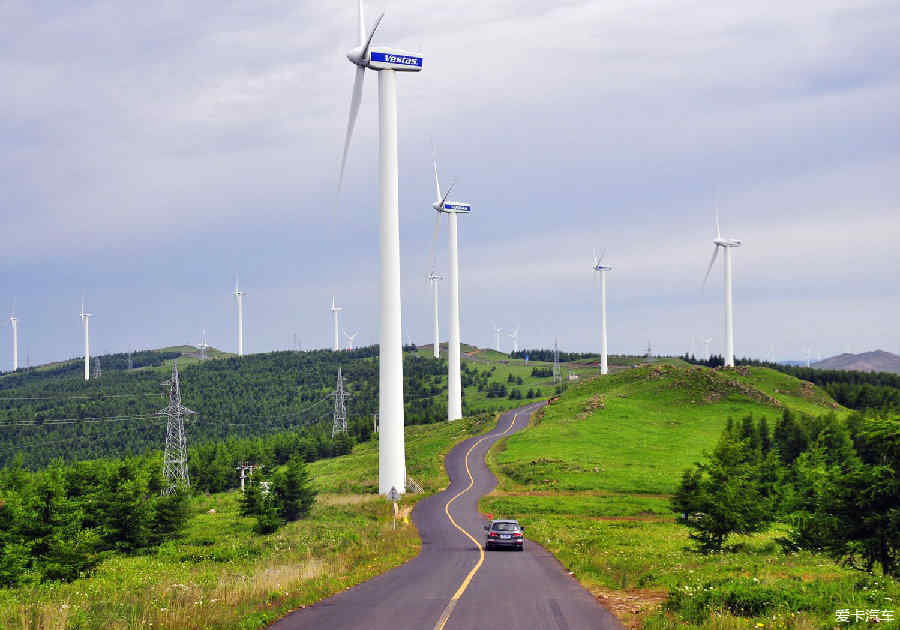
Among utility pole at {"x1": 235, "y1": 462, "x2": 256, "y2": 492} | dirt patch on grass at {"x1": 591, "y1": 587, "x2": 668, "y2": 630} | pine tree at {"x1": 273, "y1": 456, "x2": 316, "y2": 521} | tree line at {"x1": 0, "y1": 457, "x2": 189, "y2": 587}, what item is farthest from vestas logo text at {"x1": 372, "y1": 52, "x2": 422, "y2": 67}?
dirt patch on grass at {"x1": 591, "y1": 587, "x2": 668, "y2": 630}

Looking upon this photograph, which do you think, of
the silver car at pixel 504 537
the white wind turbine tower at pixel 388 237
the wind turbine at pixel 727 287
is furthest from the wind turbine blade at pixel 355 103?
the wind turbine at pixel 727 287

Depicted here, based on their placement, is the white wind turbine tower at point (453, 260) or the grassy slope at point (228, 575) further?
the white wind turbine tower at point (453, 260)

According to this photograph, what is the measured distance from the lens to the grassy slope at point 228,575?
19.5 meters

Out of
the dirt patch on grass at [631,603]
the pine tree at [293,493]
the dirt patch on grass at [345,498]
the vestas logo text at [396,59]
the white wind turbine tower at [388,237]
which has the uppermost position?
the vestas logo text at [396,59]

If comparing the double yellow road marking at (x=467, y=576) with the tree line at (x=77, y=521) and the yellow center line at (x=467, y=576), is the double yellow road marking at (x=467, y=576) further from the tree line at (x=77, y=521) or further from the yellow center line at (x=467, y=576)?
the tree line at (x=77, y=521)

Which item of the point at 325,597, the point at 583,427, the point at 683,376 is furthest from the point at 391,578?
the point at 683,376

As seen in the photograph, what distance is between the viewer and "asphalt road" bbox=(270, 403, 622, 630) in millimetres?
19547

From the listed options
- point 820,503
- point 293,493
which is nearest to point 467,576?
point 820,503

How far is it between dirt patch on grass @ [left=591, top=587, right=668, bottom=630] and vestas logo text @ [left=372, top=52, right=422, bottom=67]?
2073 inches

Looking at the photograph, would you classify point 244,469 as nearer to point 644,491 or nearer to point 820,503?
point 644,491

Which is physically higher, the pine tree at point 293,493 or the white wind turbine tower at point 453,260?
the white wind turbine tower at point 453,260

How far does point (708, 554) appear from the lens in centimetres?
3466

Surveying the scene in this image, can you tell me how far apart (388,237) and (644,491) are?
33108 millimetres

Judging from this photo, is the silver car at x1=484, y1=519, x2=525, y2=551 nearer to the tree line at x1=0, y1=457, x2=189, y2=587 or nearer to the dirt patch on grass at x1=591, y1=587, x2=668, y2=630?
the dirt patch on grass at x1=591, y1=587, x2=668, y2=630
